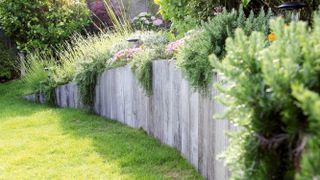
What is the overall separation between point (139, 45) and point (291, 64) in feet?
14.6

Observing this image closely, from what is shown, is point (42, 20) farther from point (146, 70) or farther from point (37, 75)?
point (146, 70)

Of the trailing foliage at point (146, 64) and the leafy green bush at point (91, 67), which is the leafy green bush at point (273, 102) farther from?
the leafy green bush at point (91, 67)

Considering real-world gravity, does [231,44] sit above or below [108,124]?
above

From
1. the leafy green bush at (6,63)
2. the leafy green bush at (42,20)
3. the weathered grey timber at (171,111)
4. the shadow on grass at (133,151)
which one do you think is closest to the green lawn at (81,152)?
the shadow on grass at (133,151)

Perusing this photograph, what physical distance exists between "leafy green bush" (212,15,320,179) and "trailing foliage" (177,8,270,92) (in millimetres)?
1437

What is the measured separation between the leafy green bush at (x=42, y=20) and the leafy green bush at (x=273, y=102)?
8604 millimetres

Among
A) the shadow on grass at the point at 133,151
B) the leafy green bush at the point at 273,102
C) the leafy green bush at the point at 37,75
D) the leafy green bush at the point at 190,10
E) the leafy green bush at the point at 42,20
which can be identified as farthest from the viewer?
the leafy green bush at the point at 42,20

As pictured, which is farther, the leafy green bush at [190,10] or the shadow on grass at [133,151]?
the leafy green bush at [190,10]

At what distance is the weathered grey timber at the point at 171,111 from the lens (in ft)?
9.28

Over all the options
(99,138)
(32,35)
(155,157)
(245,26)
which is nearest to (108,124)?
(99,138)

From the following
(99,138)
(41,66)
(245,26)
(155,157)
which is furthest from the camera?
(41,66)

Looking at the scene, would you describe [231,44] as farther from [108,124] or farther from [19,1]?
[19,1]

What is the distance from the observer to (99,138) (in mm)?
4438

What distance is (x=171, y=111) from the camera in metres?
3.82
